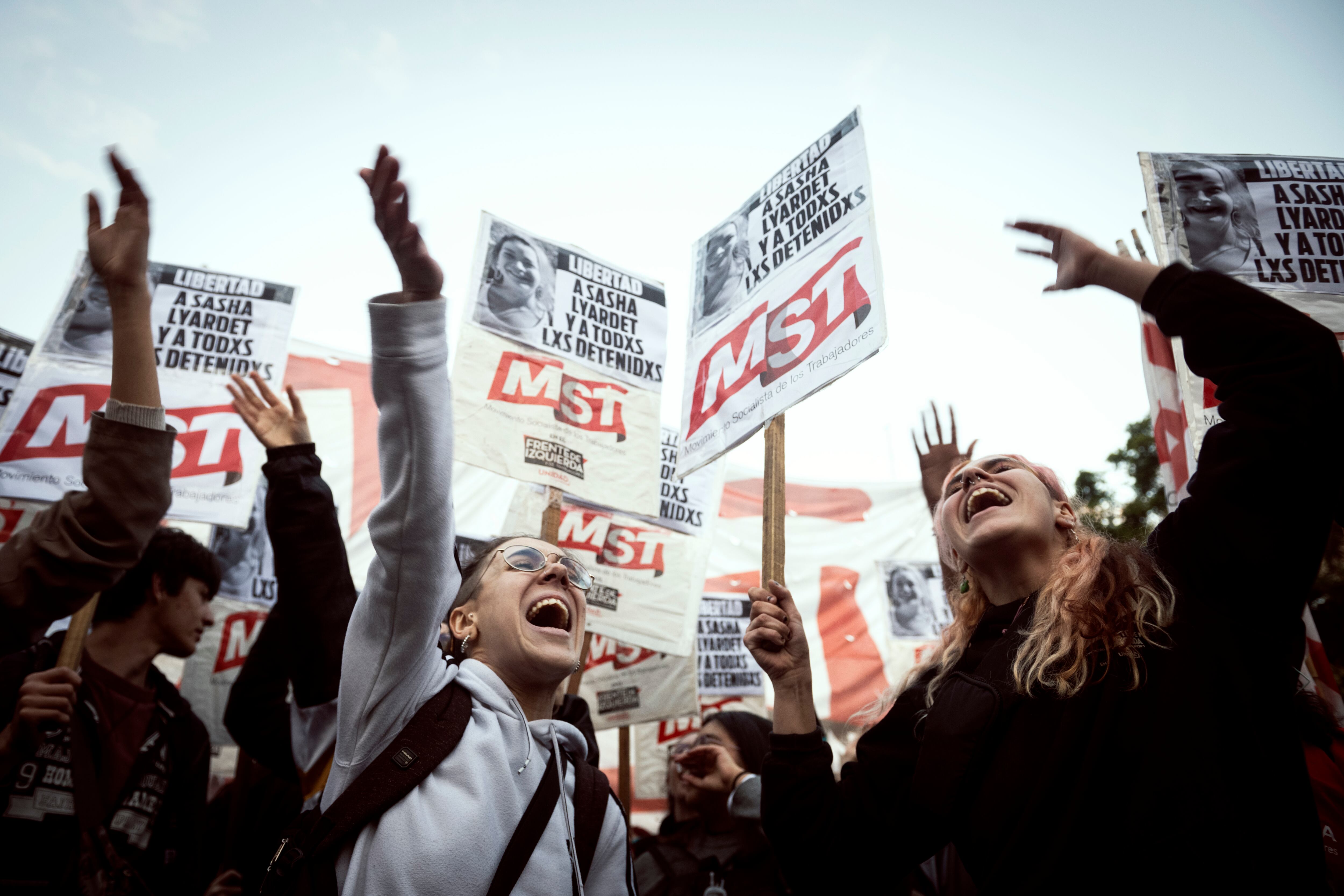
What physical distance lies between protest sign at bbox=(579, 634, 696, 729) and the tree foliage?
28.5ft

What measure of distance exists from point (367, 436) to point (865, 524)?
202 inches

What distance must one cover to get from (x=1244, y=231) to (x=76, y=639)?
4929mm

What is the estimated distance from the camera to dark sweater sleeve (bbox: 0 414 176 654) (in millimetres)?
1765

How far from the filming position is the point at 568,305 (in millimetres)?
4699

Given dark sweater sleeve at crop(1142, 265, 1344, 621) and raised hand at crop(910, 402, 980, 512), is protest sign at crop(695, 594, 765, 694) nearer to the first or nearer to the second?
raised hand at crop(910, 402, 980, 512)

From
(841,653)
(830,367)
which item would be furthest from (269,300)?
(841,653)

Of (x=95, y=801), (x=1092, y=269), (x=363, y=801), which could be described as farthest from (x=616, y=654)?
(x=1092, y=269)

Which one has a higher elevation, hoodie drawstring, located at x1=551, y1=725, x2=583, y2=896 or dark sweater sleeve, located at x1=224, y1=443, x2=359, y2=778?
dark sweater sleeve, located at x1=224, y1=443, x2=359, y2=778

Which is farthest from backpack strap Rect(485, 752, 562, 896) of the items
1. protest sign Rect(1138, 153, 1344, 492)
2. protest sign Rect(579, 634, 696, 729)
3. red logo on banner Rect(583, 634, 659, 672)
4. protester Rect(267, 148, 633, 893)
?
red logo on banner Rect(583, 634, 659, 672)

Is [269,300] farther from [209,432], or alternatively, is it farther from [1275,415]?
[1275,415]

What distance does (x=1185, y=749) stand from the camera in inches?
53.1

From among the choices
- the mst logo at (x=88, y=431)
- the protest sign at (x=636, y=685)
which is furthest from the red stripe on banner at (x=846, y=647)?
the mst logo at (x=88, y=431)

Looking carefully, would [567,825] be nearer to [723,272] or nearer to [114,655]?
[114,655]

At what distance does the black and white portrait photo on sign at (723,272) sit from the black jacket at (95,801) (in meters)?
2.66
